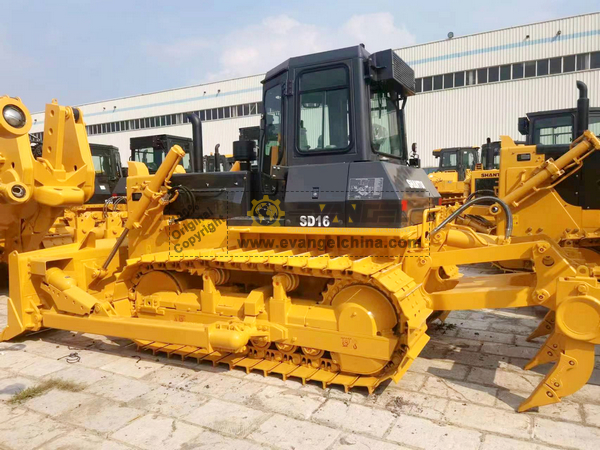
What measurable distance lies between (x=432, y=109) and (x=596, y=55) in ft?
26.0

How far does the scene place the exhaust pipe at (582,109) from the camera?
694cm

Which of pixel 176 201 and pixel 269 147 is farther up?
pixel 269 147

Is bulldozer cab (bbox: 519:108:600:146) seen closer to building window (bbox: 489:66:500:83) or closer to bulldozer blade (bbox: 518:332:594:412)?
bulldozer blade (bbox: 518:332:594:412)

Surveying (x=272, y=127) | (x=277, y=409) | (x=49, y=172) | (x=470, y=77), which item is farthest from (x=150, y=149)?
(x=470, y=77)

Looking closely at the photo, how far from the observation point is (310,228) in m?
4.46

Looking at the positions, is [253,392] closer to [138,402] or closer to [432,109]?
[138,402]

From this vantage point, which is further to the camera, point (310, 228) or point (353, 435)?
point (310, 228)

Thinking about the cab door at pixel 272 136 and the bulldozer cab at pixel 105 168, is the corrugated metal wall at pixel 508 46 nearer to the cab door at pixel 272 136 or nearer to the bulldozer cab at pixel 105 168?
the bulldozer cab at pixel 105 168

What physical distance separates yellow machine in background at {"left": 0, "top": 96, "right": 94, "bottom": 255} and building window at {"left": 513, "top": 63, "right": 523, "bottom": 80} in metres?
23.4

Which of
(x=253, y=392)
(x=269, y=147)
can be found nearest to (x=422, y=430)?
(x=253, y=392)

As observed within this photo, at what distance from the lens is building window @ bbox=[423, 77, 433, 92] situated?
26.2 metres

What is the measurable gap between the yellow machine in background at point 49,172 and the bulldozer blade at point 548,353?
5771 mm

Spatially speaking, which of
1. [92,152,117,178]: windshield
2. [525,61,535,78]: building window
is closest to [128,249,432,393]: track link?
[92,152,117,178]: windshield

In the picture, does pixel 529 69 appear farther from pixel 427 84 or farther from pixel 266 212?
pixel 266 212
